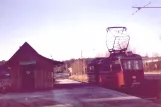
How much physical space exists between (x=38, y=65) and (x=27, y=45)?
101 inches

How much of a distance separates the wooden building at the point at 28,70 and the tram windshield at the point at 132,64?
9.96m

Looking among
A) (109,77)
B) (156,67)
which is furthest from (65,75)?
(109,77)

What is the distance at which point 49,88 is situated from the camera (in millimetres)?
30688

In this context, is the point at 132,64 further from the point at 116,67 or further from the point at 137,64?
the point at 116,67

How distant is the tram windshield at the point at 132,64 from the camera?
2430 centimetres

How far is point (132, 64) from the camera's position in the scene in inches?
969

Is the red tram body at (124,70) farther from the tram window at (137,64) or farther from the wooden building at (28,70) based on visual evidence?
the wooden building at (28,70)

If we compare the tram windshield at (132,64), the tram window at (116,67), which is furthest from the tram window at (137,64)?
the tram window at (116,67)

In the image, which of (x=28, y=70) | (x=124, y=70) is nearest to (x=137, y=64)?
(x=124, y=70)

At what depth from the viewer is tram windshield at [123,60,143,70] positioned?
24.3 metres

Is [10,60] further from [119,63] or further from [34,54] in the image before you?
[119,63]

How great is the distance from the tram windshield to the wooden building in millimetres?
9957

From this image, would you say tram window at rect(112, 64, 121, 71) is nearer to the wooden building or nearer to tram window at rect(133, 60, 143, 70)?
tram window at rect(133, 60, 143, 70)

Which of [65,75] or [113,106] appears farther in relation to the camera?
[65,75]
